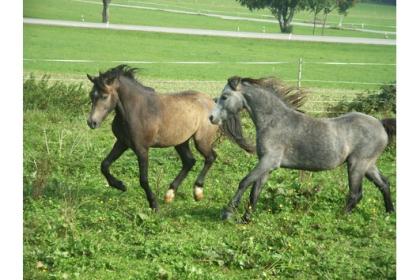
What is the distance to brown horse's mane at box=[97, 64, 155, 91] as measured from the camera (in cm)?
769

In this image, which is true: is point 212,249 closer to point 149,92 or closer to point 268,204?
point 268,204

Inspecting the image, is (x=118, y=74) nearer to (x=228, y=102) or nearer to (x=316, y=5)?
(x=228, y=102)

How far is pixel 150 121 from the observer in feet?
27.2

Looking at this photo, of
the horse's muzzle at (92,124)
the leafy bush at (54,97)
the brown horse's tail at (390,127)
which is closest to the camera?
the horse's muzzle at (92,124)

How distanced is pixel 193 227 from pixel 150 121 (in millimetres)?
1167

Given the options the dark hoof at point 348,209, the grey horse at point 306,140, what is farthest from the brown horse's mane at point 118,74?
the dark hoof at point 348,209

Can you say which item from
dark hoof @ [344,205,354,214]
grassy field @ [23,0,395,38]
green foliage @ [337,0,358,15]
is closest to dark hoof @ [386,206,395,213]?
dark hoof @ [344,205,354,214]

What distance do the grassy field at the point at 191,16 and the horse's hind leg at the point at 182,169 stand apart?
1499 mm

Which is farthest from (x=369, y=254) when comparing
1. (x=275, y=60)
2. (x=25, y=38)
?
(x=25, y=38)

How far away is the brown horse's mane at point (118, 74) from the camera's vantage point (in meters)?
7.69

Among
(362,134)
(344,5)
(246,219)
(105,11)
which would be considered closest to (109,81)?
(105,11)

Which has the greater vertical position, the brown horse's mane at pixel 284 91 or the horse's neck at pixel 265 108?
the brown horse's mane at pixel 284 91

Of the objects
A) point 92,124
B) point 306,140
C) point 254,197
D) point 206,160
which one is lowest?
point 254,197

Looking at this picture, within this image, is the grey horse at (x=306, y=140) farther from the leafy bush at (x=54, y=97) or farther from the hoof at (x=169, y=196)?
the leafy bush at (x=54, y=97)
